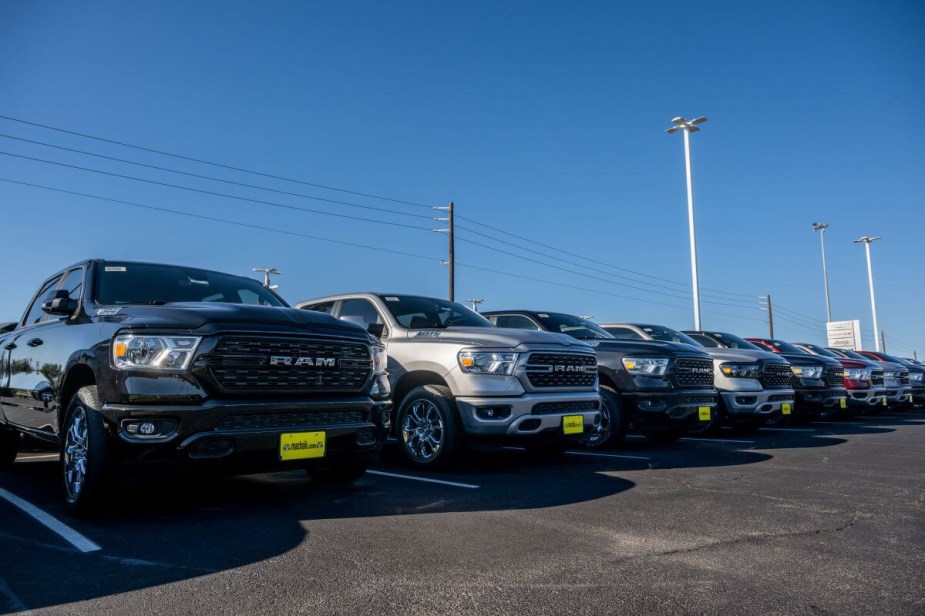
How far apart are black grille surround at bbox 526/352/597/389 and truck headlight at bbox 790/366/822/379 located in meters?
7.51

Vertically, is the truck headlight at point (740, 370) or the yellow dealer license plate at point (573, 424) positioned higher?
the truck headlight at point (740, 370)

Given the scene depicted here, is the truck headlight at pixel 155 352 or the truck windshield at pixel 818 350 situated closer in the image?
the truck headlight at pixel 155 352

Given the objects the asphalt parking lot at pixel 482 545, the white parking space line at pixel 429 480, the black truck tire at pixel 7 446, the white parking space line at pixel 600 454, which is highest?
the black truck tire at pixel 7 446

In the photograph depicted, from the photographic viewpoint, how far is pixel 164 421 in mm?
4309

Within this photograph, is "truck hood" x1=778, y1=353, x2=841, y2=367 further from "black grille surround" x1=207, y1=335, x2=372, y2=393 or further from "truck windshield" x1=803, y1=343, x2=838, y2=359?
"black grille surround" x1=207, y1=335, x2=372, y2=393

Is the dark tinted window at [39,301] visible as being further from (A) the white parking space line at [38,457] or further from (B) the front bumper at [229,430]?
(B) the front bumper at [229,430]

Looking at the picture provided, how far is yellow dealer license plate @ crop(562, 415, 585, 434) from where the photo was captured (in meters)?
6.88

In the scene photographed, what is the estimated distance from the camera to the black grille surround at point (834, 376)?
537 inches

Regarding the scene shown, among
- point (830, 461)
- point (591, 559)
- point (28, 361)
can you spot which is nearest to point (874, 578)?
point (591, 559)

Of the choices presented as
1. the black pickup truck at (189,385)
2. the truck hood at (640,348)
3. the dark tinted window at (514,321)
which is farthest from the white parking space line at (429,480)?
the truck hood at (640,348)

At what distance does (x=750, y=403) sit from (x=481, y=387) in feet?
20.3

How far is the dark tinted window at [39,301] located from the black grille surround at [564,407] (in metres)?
4.94

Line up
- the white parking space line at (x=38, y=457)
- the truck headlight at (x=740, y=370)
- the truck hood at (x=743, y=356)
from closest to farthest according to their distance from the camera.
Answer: the white parking space line at (x=38, y=457) < the truck headlight at (x=740, y=370) < the truck hood at (x=743, y=356)

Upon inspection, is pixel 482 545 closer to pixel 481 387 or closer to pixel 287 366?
pixel 287 366
